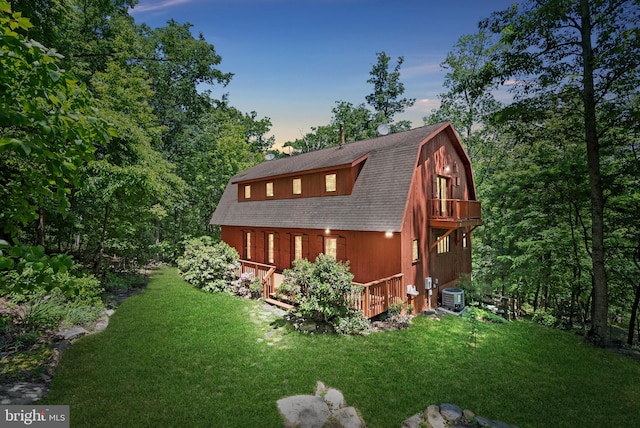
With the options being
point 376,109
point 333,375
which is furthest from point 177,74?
point 333,375

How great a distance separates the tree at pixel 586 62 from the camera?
826cm

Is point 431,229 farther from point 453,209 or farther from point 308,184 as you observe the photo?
point 308,184

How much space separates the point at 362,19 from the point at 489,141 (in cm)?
1531

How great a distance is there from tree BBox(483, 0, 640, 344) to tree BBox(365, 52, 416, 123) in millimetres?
23484

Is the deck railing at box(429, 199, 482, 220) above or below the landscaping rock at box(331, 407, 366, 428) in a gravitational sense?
above

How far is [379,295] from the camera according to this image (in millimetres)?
10234

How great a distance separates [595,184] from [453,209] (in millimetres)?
4588

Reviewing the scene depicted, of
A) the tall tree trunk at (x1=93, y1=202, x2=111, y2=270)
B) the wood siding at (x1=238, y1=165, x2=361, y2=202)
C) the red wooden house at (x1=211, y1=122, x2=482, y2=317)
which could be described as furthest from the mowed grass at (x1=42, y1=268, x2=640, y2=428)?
the wood siding at (x1=238, y1=165, x2=361, y2=202)

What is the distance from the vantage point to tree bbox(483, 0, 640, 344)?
8.26 m

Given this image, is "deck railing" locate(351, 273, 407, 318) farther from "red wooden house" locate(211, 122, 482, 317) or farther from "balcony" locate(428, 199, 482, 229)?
"balcony" locate(428, 199, 482, 229)

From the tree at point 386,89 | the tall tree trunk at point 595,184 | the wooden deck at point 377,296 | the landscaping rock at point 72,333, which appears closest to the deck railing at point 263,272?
the wooden deck at point 377,296

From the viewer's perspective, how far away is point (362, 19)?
11312 millimetres

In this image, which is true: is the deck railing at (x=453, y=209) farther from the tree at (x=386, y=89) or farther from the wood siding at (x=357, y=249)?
the tree at (x=386, y=89)

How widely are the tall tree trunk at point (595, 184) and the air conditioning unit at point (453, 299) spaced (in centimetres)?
402
